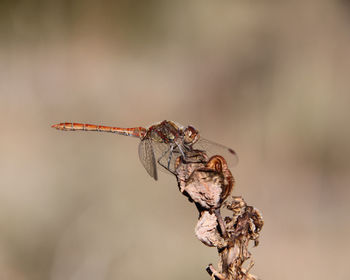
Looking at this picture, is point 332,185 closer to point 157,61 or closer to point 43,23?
point 157,61

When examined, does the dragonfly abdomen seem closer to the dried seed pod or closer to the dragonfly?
the dragonfly

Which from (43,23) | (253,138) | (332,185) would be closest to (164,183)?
(253,138)

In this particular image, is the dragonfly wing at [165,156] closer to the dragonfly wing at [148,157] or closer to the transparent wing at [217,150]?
the dragonfly wing at [148,157]

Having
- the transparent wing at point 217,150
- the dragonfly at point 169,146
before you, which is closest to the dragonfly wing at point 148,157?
the dragonfly at point 169,146

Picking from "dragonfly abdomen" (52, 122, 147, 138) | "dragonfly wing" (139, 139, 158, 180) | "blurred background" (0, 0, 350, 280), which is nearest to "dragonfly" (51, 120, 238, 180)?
"dragonfly wing" (139, 139, 158, 180)

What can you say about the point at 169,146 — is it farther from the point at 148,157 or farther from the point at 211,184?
the point at 211,184

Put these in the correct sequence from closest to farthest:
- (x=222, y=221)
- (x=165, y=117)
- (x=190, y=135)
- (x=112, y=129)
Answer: (x=222, y=221)
(x=190, y=135)
(x=112, y=129)
(x=165, y=117)

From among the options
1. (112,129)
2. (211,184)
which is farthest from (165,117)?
(211,184)
